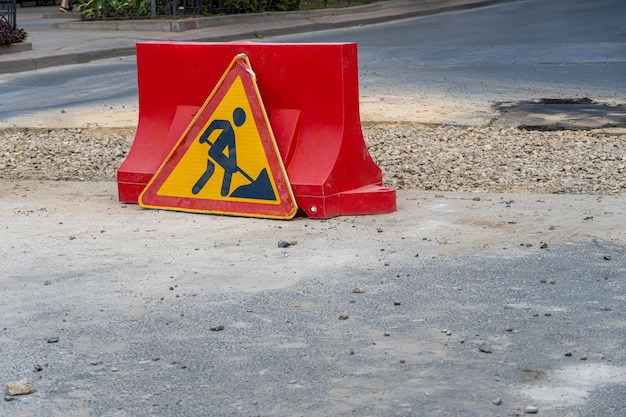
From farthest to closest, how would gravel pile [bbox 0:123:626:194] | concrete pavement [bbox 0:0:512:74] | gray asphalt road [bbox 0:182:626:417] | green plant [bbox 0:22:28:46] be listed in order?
green plant [bbox 0:22:28:46] < concrete pavement [bbox 0:0:512:74] < gravel pile [bbox 0:123:626:194] < gray asphalt road [bbox 0:182:626:417]

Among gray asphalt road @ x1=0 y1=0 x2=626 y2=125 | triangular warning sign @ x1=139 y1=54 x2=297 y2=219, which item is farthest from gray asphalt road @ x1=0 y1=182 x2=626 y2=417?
gray asphalt road @ x1=0 y1=0 x2=626 y2=125

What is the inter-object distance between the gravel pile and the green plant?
8.82 m

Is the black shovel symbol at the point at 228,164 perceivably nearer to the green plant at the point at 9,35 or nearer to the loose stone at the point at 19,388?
the loose stone at the point at 19,388

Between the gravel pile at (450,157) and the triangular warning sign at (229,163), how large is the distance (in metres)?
1.45

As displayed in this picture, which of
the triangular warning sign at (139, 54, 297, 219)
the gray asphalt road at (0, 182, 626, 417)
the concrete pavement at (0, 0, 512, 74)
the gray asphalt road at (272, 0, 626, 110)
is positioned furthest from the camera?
the concrete pavement at (0, 0, 512, 74)

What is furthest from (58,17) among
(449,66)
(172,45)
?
(172,45)

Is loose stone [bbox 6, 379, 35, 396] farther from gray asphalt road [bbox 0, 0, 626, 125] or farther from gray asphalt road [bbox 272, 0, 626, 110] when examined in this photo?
gray asphalt road [bbox 272, 0, 626, 110]

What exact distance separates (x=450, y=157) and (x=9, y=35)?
41.6 feet

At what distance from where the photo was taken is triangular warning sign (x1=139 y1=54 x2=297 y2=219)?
697 cm

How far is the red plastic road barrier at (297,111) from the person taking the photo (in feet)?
22.9

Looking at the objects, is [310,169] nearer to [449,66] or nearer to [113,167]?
[113,167]

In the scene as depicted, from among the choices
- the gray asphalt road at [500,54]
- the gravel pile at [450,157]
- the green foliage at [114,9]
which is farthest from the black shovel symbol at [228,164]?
the green foliage at [114,9]

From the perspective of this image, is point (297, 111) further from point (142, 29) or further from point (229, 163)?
point (142, 29)

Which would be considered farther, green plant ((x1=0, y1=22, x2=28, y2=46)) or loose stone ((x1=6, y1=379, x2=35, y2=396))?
green plant ((x1=0, y1=22, x2=28, y2=46))
